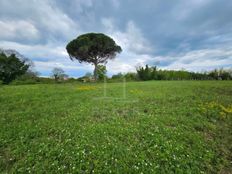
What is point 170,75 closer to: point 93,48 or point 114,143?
point 93,48

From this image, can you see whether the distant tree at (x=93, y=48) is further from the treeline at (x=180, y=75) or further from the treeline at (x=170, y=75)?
the treeline at (x=180, y=75)

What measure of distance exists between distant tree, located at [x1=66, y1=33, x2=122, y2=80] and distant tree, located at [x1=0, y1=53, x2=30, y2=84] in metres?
10.2

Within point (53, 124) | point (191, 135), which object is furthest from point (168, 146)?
point (53, 124)

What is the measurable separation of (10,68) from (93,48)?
1624 cm

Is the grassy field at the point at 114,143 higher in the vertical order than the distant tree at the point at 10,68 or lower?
lower

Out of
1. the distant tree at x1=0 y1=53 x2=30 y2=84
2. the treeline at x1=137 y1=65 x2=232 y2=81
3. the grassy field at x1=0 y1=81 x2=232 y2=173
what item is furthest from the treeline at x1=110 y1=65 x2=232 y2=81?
the grassy field at x1=0 y1=81 x2=232 y2=173

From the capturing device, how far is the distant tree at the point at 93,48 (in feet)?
93.6

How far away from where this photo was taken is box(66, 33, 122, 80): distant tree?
93.6 ft

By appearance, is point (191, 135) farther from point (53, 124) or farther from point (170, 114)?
point (53, 124)

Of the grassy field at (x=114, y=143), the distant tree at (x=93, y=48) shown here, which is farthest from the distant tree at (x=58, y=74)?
the grassy field at (x=114, y=143)

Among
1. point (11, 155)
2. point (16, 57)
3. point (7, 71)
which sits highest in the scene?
point (16, 57)

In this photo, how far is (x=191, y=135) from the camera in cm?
376

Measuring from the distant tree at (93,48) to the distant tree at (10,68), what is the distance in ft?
33.3

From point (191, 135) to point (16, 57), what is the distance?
32897 millimetres
